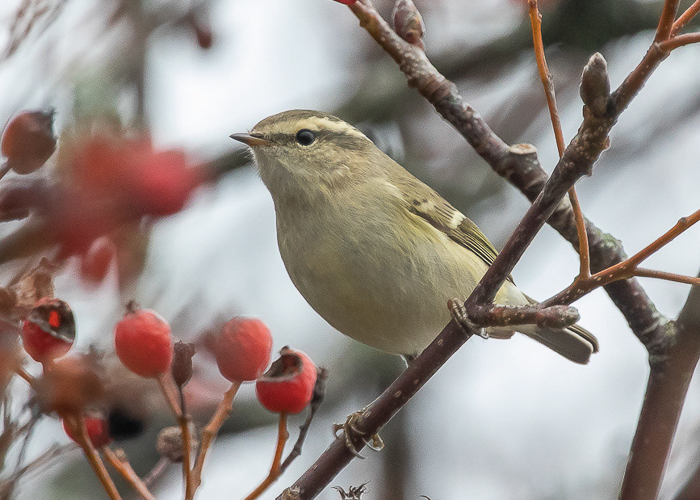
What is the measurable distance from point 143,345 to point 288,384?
45 cm

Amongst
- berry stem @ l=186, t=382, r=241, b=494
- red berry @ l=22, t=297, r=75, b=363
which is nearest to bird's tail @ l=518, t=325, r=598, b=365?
berry stem @ l=186, t=382, r=241, b=494

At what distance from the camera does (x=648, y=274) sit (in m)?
1.67

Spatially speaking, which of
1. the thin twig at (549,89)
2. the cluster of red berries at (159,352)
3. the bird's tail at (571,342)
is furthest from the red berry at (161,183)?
the bird's tail at (571,342)

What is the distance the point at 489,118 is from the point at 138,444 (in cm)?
323

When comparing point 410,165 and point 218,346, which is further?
point 410,165

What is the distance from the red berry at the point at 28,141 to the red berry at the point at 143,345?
1.32ft

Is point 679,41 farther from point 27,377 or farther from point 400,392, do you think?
point 27,377

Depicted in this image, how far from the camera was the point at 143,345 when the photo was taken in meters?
1.67

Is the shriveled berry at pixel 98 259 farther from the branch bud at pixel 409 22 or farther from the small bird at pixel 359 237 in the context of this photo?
the small bird at pixel 359 237

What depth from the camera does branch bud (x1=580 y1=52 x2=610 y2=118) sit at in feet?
4.73

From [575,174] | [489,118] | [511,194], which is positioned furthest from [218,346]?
[489,118]

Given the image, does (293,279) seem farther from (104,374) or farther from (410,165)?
(104,374)

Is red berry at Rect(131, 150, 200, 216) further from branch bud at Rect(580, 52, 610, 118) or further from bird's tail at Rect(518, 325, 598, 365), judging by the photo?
bird's tail at Rect(518, 325, 598, 365)

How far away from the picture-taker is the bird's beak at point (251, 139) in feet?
11.6
